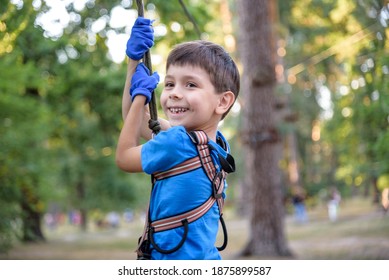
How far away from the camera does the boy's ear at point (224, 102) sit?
208cm

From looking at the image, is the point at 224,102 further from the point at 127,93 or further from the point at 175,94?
the point at 127,93

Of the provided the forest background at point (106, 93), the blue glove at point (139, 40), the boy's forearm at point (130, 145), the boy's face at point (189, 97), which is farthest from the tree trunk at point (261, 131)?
the boy's forearm at point (130, 145)

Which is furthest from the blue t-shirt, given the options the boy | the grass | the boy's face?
the grass

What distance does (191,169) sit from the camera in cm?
193

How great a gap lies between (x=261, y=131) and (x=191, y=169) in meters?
8.90

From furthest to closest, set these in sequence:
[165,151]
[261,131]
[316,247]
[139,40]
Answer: [316,247]
[261,131]
[139,40]
[165,151]

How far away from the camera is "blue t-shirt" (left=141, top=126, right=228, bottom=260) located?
6.22 ft

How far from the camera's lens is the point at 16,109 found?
10.1 metres

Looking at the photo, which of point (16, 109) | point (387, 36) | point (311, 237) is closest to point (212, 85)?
point (387, 36)

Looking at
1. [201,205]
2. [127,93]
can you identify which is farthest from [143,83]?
[201,205]

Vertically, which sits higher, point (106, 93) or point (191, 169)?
point (106, 93)

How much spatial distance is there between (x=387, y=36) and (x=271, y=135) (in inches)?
201

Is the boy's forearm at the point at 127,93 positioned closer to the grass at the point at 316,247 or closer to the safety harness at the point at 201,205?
the safety harness at the point at 201,205
